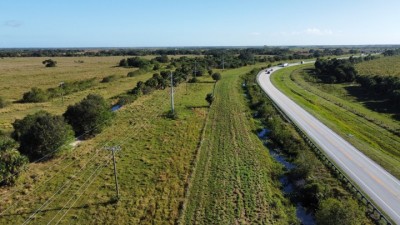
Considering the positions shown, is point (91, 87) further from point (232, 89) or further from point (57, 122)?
point (57, 122)

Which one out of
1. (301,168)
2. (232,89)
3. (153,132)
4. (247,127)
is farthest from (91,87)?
(301,168)

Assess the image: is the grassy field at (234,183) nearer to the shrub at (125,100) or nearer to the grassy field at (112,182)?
the grassy field at (112,182)

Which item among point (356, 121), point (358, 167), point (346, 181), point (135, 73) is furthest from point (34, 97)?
point (356, 121)

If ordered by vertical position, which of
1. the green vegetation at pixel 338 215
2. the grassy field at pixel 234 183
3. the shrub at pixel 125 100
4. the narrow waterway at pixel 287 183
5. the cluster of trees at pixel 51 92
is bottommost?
the narrow waterway at pixel 287 183

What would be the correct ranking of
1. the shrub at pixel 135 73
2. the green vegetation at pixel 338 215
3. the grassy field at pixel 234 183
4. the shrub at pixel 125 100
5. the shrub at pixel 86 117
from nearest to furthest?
the green vegetation at pixel 338 215 → the grassy field at pixel 234 183 → the shrub at pixel 86 117 → the shrub at pixel 125 100 → the shrub at pixel 135 73

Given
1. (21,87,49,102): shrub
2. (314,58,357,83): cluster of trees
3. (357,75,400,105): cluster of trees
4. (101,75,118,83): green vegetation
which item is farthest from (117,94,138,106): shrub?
(314,58,357,83): cluster of trees

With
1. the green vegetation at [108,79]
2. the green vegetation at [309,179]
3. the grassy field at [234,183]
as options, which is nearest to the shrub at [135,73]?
the green vegetation at [108,79]
